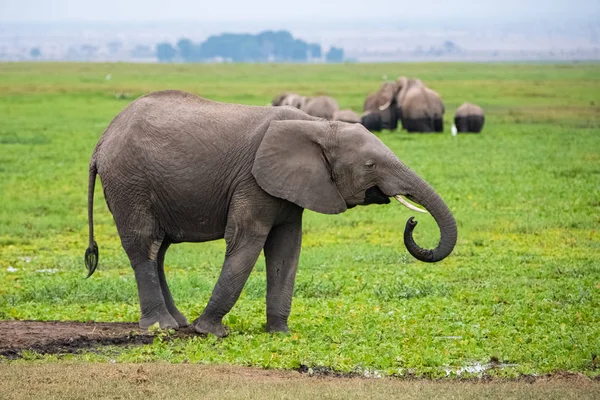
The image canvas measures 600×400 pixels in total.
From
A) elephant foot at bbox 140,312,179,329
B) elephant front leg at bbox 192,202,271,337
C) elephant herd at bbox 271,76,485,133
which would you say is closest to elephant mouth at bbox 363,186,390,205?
elephant front leg at bbox 192,202,271,337

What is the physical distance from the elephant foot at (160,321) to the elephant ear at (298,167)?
1871 mm

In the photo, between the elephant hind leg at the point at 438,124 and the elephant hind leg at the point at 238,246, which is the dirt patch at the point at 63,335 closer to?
the elephant hind leg at the point at 238,246

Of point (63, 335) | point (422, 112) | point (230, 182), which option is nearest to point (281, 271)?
point (230, 182)

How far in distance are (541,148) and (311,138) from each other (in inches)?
999

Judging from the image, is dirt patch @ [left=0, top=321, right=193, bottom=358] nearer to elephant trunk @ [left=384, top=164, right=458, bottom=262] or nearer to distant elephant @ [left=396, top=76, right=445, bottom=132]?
elephant trunk @ [left=384, top=164, right=458, bottom=262]

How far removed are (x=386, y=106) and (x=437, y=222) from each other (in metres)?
37.0

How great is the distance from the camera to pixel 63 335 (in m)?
12.1

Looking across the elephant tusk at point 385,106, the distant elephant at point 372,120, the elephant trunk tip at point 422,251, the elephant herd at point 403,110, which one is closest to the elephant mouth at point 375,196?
the elephant trunk tip at point 422,251

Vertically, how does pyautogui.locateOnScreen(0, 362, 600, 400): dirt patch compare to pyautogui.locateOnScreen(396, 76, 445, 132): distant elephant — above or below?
above

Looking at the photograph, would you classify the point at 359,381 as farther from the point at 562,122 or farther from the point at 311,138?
the point at 562,122

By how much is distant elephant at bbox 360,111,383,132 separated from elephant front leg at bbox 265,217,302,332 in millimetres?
34844

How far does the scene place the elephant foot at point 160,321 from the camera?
12.5 metres

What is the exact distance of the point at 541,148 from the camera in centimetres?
3638

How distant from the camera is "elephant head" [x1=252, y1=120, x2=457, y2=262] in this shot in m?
11.9
